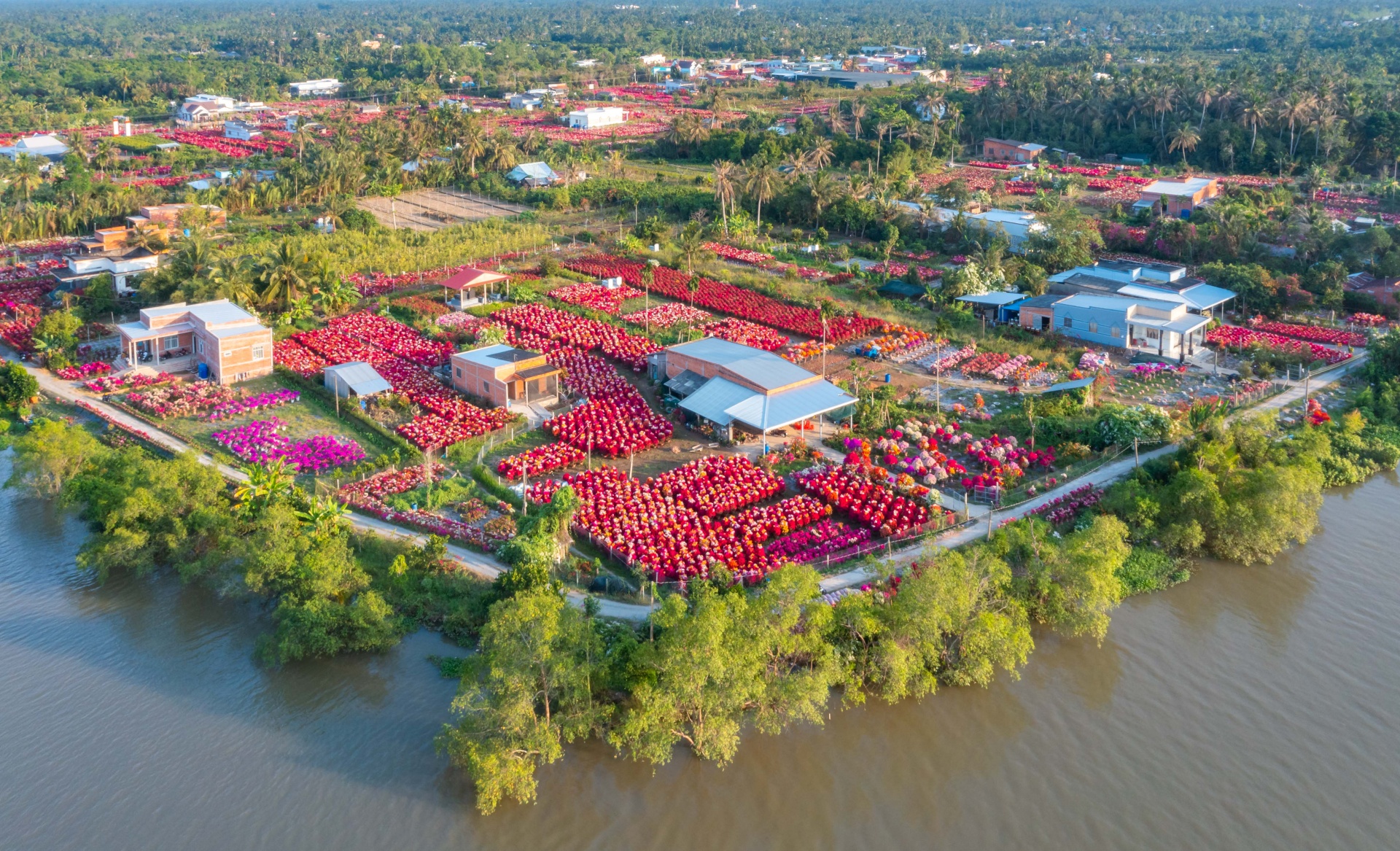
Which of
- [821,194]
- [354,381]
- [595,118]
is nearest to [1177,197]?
[821,194]

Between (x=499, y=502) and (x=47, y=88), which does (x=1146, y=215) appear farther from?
(x=47, y=88)

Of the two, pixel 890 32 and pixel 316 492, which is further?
pixel 890 32

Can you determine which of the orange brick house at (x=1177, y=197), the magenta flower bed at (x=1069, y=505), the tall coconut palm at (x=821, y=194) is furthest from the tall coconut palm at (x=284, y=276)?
the orange brick house at (x=1177, y=197)

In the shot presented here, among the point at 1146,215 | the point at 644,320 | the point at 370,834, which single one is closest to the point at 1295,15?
the point at 1146,215

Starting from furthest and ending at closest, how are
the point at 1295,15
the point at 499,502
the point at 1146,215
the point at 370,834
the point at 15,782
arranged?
the point at 1295,15 < the point at 1146,215 < the point at 499,502 < the point at 15,782 < the point at 370,834

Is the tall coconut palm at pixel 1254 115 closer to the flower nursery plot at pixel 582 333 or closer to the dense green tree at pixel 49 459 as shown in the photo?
the flower nursery plot at pixel 582 333

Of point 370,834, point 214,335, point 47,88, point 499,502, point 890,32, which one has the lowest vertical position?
point 370,834

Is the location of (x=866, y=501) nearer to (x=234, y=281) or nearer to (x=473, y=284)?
(x=473, y=284)

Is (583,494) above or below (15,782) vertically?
above

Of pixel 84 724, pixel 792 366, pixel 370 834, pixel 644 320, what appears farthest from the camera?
pixel 644 320
